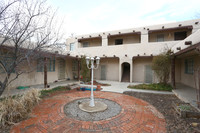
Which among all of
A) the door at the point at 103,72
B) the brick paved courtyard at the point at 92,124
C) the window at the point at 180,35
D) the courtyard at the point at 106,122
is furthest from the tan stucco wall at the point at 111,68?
the brick paved courtyard at the point at 92,124

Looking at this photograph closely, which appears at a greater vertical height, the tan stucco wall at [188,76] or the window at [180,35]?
the window at [180,35]

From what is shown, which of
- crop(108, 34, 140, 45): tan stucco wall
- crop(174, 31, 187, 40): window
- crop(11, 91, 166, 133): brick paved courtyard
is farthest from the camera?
crop(108, 34, 140, 45): tan stucco wall

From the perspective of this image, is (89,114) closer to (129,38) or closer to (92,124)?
(92,124)

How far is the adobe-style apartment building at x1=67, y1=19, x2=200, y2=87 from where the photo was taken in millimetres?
Result: 9544

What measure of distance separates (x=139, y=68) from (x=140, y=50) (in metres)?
2.11

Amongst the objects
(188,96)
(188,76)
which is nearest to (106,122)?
(188,96)

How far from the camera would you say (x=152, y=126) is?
2.84 metres

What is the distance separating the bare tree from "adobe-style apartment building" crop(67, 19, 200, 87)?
7.44 metres

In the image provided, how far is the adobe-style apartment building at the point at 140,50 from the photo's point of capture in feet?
31.3

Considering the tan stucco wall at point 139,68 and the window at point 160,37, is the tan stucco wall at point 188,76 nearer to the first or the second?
the tan stucco wall at point 139,68

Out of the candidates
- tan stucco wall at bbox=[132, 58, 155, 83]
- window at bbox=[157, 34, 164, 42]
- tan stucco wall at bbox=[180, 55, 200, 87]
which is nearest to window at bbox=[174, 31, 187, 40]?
window at bbox=[157, 34, 164, 42]

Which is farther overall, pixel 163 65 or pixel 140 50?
pixel 140 50

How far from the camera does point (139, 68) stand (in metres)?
11.2

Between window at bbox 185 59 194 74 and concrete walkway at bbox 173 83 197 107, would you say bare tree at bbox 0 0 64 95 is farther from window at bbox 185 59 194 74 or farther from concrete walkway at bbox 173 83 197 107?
window at bbox 185 59 194 74
